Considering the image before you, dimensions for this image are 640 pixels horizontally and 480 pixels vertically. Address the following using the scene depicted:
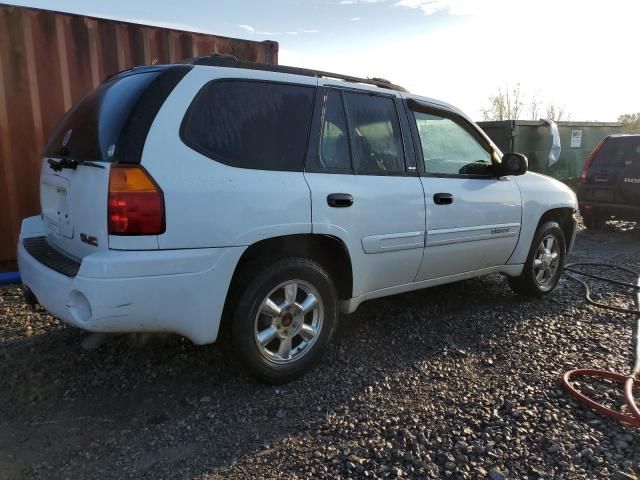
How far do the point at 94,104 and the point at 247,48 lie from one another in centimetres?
339

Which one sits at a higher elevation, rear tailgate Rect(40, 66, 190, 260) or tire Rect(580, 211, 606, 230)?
rear tailgate Rect(40, 66, 190, 260)

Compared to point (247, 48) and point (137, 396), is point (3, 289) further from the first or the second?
point (247, 48)

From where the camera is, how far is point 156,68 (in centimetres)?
280

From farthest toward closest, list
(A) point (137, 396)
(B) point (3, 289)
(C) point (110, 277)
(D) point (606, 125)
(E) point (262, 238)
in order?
1. (D) point (606, 125)
2. (B) point (3, 289)
3. (A) point (137, 396)
4. (E) point (262, 238)
5. (C) point (110, 277)

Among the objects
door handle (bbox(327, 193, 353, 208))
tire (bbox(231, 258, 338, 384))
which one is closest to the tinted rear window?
tire (bbox(231, 258, 338, 384))

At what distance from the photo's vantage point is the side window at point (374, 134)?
10.9 ft

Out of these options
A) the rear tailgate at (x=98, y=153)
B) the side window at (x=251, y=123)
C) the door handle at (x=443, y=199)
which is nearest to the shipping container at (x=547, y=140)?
the door handle at (x=443, y=199)

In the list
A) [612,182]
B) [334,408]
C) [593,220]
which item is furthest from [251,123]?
[593,220]

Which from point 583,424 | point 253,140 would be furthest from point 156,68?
point 583,424

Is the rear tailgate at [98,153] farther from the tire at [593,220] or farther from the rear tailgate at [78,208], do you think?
the tire at [593,220]

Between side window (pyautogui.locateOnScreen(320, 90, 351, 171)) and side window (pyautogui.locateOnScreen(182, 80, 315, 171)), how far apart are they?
0.13 meters

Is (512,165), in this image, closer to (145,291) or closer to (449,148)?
(449,148)

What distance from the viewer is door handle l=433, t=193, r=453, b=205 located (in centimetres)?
363

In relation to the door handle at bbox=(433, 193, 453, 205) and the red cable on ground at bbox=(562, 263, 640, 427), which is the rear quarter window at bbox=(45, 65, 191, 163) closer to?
the door handle at bbox=(433, 193, 453, 205)
